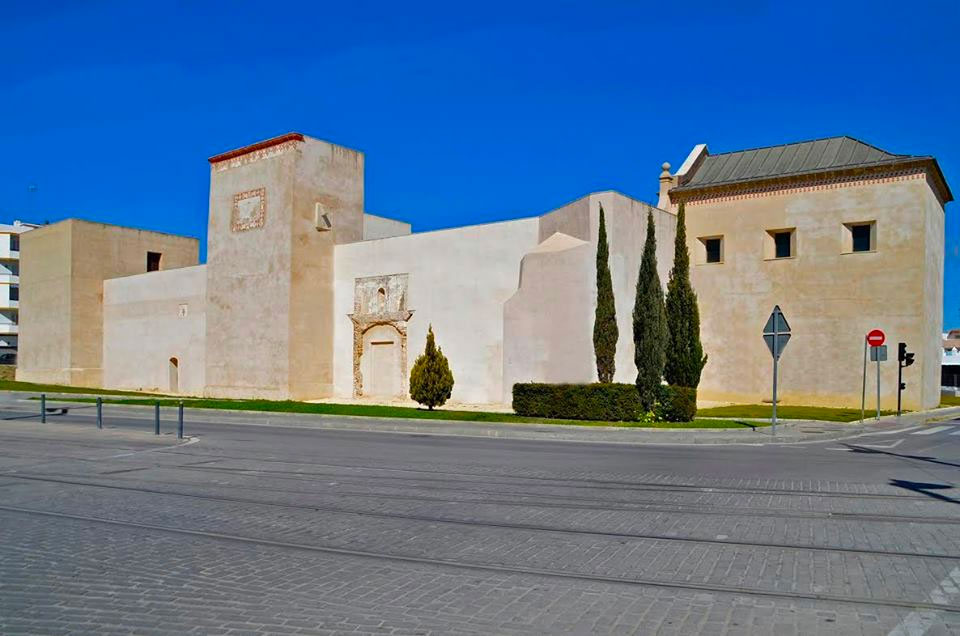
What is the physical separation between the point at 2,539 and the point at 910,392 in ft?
99.4

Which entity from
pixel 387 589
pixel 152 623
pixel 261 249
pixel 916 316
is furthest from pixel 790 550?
pixel 261 249

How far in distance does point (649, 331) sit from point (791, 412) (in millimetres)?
7626

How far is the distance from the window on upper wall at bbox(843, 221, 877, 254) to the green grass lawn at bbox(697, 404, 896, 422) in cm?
627

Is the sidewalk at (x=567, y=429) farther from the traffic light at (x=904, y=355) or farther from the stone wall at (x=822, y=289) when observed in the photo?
the stone wall at (x=822, y=289)

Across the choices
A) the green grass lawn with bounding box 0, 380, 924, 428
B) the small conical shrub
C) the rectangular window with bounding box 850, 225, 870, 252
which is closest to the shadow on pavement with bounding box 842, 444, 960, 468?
the green grass lawn with bounding box 0, 380, 924, 428

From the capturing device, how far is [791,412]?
27312 mm

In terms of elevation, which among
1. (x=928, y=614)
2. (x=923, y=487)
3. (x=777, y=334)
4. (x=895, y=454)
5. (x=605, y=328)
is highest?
(x=605, y=328)

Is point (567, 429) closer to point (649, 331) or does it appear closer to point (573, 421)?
point (573, 421)

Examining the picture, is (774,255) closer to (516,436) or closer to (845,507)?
(516,436)

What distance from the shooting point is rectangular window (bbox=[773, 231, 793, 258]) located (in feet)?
105

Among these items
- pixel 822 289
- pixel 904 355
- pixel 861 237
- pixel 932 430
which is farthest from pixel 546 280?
pixel 861 237

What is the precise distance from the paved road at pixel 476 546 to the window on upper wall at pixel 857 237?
18475 mm

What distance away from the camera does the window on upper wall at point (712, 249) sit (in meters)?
33.6

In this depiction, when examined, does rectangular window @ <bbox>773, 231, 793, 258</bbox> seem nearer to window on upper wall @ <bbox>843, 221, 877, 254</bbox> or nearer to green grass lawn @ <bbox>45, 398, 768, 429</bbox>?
window on upper wall @ <bbox>843, 221, 877, 254</bbox>
